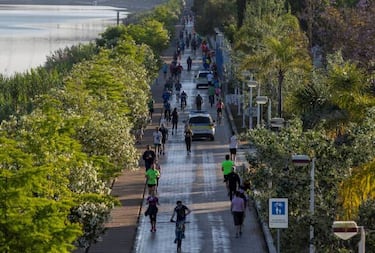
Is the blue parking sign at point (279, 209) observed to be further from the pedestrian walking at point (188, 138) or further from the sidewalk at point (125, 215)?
the pedestrian walking at point (188, 138)

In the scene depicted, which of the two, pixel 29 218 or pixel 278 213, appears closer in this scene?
pixel 29 218

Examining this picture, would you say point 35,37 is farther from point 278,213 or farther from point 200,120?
point 278,213

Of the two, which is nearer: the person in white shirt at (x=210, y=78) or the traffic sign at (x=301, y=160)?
the traffic sign at (x=301, y=160)

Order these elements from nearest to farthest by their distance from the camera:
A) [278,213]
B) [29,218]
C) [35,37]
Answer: [29,218]
[278,213]
[35,37]

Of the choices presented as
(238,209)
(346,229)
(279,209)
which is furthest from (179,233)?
(346,229)

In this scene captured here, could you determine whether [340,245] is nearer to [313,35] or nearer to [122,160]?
[122,160]

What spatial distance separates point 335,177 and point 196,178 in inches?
564

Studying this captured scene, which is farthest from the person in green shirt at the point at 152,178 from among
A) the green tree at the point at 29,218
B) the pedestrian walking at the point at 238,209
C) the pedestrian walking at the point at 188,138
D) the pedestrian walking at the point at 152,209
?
the green tree at the point at 29,218

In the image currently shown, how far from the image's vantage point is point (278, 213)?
66.2 feet

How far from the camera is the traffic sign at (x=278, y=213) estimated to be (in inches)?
792

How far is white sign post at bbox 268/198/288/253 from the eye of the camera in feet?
66.0

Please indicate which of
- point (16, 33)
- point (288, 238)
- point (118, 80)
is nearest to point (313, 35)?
point (118, 80)

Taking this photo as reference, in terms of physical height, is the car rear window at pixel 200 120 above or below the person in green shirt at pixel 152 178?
above

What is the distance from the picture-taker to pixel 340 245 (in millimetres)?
18594
